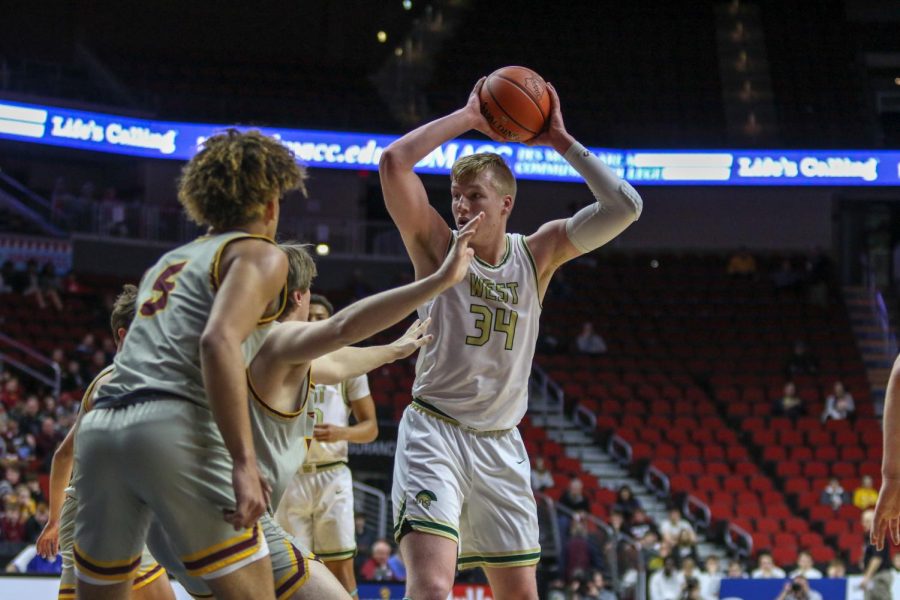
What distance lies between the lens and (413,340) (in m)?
4.99

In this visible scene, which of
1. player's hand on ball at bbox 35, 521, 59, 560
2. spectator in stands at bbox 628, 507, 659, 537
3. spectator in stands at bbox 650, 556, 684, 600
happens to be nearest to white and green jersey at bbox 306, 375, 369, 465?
player's hand on ball at bbox 35, 521, 59, 560

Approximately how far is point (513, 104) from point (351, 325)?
1.86 metres

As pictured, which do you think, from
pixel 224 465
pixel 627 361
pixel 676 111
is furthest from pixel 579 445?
pixel 224 465

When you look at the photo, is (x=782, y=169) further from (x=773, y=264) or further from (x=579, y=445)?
(x=579, y=445)

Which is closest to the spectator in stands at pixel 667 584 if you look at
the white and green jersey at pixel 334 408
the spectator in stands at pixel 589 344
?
the white and green jersey at pixel 334 408

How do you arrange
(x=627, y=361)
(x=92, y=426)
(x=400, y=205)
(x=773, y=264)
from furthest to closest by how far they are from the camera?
(x=773, y=264)
(x=627, y=361)
(x=400, y=205)
(x=92, y=426)

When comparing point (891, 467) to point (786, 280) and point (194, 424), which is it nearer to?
point (194, 424)

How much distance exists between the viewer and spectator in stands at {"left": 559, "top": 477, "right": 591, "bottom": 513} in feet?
51.6

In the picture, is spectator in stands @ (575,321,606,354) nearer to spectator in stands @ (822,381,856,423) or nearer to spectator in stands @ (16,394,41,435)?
spectator in stands @ (822,381,856,423)

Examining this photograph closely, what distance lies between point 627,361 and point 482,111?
16.9 metres

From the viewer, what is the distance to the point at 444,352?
5.10 m

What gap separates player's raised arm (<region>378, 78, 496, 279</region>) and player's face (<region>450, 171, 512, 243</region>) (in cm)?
12

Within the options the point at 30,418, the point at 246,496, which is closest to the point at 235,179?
the point at 246,496

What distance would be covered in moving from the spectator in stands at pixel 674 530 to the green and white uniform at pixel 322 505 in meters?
8.05
